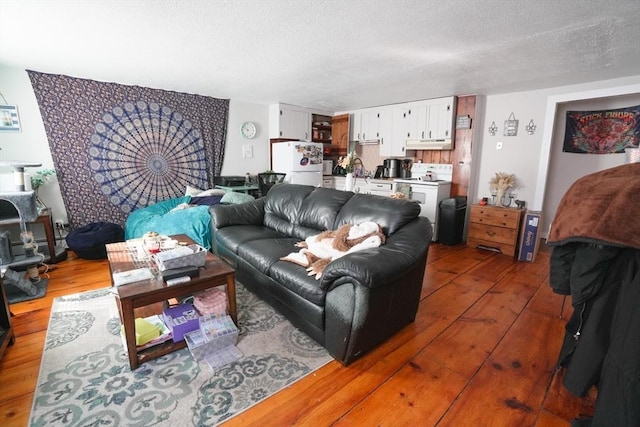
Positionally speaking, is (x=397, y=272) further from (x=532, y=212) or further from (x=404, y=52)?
(x=532, y=212)

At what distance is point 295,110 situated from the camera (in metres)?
5.62

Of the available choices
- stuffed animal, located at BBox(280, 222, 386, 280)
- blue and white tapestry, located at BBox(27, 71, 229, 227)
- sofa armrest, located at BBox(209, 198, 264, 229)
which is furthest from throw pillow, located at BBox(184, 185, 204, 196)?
stuffed animal, located at BBox(280, 222, 386, 280)

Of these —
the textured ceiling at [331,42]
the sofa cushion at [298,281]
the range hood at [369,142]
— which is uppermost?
the textured ceiling at [331,42]

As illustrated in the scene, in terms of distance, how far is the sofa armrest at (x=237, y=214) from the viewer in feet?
10.2

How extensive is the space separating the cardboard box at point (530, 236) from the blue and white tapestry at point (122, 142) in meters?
4.70

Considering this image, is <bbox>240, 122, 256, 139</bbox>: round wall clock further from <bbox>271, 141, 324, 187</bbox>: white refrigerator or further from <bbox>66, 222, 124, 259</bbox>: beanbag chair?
<bbox>66, 222, 124, 259</bbox>: beanbag chair

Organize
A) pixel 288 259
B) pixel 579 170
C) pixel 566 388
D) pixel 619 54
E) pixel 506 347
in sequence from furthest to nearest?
pixel 579 170 < pixel 619 54 < pixel 288 259 < pixel 506 347 < pixel 566 388

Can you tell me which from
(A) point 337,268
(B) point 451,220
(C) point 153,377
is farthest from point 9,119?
(B) point 451,220

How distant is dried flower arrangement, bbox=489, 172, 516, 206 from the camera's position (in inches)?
159

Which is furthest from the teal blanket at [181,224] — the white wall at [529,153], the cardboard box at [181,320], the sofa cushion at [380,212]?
the white wall at [529,153]

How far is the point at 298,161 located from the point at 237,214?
2.34 meters

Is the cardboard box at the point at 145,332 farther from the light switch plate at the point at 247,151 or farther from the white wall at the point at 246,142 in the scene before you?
the light switch plate at the point at 247,151

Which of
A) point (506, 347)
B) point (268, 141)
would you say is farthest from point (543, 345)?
point (268, 141)

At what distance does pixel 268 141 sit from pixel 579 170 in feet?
16.4
